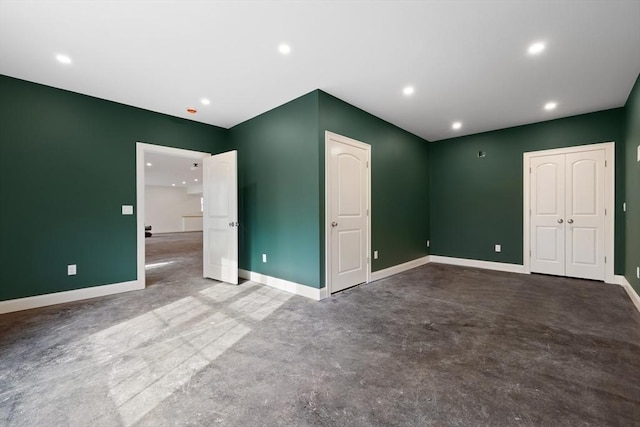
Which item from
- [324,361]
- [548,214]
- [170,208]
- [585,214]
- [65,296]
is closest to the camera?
[324,361]

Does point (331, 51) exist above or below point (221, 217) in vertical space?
above

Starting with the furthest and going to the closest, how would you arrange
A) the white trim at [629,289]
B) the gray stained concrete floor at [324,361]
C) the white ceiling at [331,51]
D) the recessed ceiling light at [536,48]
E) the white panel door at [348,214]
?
1. the white panel door at [348,214]
2. the white trim at [629,289]
3. the recessed ceiling light at [536,48]
4. the white ceiling at [331,51]
5. the gray stained concrete floor at [324,361]

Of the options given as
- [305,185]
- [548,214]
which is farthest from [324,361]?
[548,214]

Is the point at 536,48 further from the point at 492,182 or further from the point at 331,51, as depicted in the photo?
the point at 492,182

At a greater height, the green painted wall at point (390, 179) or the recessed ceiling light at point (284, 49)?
the recessed ceiling light at point (284, 49)

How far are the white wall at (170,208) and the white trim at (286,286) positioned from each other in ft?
37.7

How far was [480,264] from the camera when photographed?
5270mm

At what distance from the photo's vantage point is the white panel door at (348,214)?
3.59m

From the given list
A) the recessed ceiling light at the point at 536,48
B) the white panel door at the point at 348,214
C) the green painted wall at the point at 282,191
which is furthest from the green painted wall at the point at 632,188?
the green painted wall at the point at 282,191

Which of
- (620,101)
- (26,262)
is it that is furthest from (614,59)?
(26,262)

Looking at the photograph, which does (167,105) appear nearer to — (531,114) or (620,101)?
(531,114)

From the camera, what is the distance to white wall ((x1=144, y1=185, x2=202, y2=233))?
44.2ft

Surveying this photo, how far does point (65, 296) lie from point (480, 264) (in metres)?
6.59

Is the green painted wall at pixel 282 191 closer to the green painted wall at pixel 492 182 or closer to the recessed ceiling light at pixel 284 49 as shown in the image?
the recessed ceiling light at pixel 284 49
